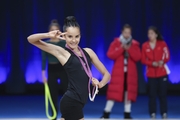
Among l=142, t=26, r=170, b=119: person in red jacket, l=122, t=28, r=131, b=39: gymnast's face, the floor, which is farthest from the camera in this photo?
the floor

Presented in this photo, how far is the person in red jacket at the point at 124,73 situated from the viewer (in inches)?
269

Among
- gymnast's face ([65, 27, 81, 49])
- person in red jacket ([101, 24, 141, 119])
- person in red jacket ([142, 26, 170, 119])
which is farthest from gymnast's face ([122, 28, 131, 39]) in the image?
gymnast's face ([65, 27, 81, 49])

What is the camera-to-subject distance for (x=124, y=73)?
6926 mm

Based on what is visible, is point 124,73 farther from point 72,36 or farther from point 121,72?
point 72,36

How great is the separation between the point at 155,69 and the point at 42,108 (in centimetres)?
244

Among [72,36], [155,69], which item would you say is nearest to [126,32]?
[155,69]

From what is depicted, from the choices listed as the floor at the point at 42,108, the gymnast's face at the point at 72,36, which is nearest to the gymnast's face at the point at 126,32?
the floor at the point at 42,108

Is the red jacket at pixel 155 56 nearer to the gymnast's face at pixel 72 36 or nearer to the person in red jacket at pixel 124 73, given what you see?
the person in red jacket at pixel 124 73

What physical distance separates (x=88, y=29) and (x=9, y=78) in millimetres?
2108

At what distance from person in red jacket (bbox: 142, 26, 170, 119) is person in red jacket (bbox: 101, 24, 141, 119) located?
0.20 m

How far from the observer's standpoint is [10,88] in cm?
979

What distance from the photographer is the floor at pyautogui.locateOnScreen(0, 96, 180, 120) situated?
7.19 m

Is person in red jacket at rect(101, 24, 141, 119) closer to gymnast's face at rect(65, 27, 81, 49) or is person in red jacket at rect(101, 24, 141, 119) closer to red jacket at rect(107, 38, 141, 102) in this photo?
red jacket at rect(107, 38, 141, 102)

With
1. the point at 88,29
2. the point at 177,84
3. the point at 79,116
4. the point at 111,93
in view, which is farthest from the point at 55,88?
the point at 177,84
